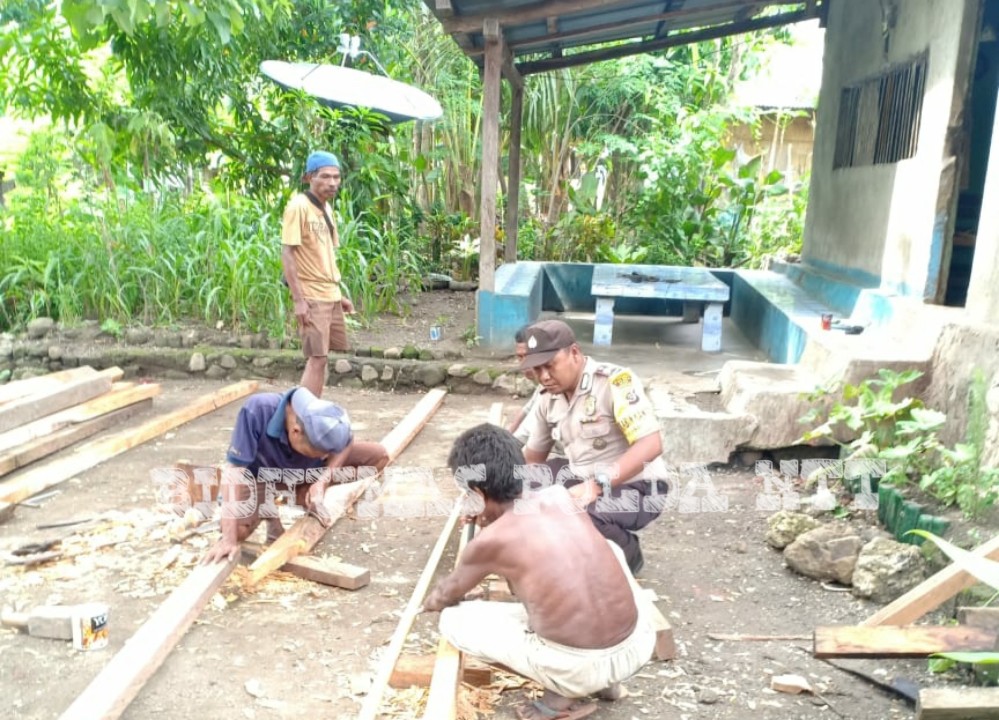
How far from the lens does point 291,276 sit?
17.3 feet

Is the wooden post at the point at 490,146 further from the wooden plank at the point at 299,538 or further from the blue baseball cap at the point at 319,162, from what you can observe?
the wooden plank at the point at 299,538

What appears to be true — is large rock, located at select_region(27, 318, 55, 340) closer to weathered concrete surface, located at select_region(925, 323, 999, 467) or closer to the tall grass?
the tall grass

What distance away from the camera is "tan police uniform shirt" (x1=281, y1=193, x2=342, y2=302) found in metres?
5.23

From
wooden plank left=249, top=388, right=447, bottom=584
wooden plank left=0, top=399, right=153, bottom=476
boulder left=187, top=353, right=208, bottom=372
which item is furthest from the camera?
boulder left=187, top=353, right=208, bottom=372

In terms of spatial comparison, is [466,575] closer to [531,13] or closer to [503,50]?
[531,13]

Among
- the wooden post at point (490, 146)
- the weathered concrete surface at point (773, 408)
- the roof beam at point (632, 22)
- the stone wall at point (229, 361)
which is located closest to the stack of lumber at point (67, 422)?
the stone wall at point (229, 361)

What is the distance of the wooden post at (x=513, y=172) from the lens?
30.2ft

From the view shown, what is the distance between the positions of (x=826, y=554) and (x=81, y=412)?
15.3 ft

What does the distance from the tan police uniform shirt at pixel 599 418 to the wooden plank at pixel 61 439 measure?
326cm

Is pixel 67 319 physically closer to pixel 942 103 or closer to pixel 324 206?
pixel 324 206

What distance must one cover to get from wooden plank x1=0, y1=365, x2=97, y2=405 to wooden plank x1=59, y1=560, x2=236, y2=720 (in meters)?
2.98

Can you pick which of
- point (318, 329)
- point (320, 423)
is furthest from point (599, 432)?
point (318, 329)

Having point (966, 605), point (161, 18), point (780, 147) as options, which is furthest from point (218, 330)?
point (780, 147)

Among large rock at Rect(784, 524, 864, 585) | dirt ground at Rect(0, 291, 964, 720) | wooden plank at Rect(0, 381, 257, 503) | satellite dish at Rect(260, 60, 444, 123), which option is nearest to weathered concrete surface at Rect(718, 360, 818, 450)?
dirt ground at Rect(0, 291, 964, 720)
